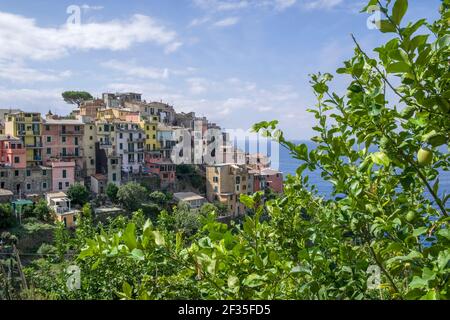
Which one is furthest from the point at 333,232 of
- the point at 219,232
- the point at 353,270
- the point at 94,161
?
the point at 94,161

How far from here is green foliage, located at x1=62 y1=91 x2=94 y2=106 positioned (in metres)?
48.5

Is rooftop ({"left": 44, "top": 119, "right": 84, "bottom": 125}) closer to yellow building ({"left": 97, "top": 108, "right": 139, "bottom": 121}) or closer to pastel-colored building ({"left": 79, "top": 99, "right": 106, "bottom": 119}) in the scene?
yellow building ({"left": 97, "top": 108, "right": 139, "bottom": 121})

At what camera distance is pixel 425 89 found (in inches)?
53.3

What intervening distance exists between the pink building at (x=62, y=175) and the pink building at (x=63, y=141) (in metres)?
1.41

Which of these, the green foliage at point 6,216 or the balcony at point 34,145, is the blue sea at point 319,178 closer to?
the green foliage at point 6,216

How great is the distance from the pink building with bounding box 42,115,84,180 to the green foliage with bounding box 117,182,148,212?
201 inches

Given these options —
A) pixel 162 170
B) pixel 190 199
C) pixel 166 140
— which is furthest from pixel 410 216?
pixel 166 140

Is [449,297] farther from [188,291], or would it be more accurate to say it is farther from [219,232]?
[188,291]

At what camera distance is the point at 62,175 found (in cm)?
3212

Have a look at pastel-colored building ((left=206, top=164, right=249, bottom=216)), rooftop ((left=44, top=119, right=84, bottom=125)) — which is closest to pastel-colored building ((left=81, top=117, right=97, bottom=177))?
rooftop ((left=44, top=119, right=84, bottom=125))

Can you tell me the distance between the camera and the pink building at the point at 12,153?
99.4 feet

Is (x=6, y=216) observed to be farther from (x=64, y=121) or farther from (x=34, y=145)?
(x=64, y=121)

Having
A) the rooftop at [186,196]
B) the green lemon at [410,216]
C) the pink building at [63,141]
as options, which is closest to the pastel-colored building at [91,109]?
the pink building at [63,141]
